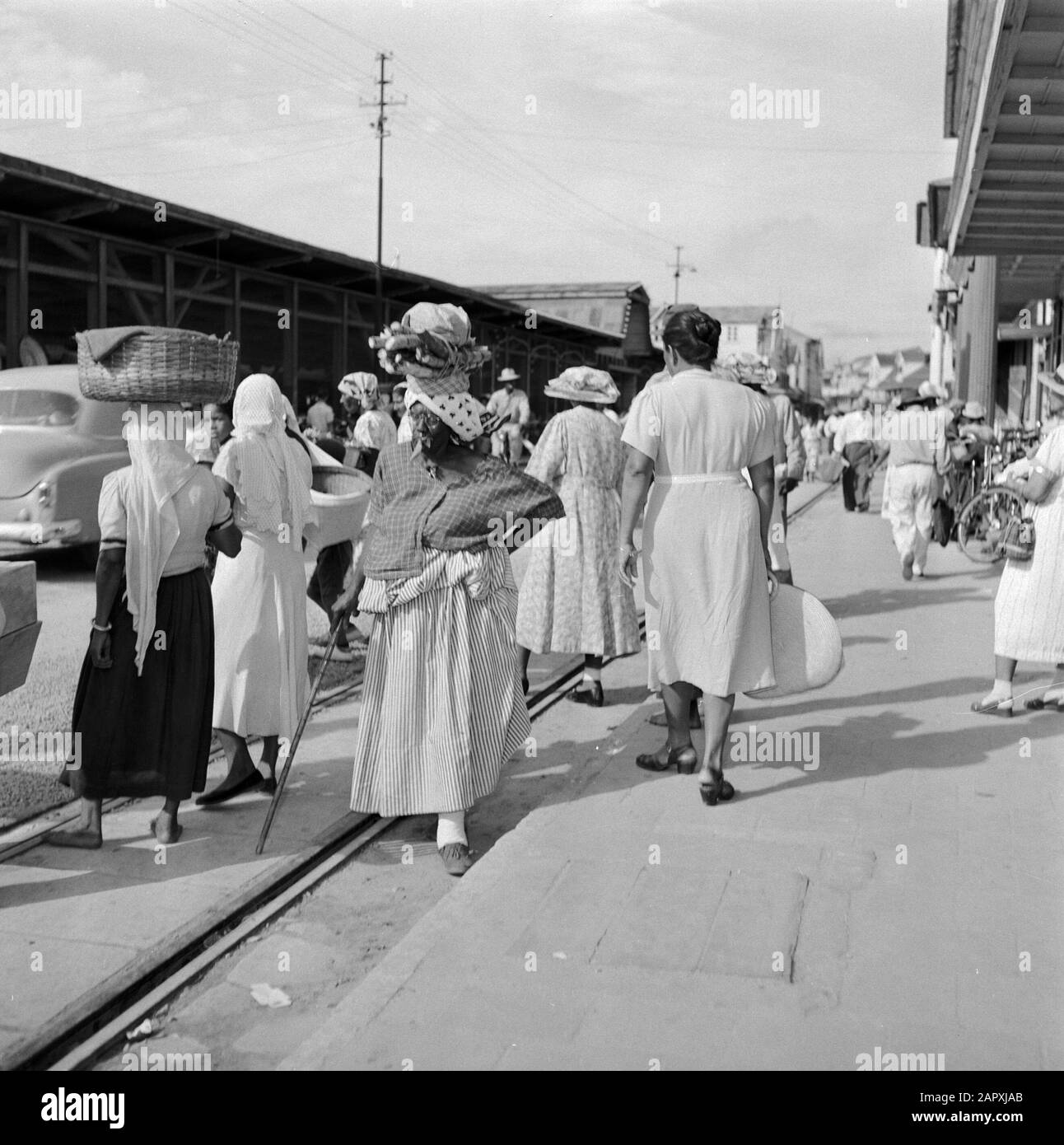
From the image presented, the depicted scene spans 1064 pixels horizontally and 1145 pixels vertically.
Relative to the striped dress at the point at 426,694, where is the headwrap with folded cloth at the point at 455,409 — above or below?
above

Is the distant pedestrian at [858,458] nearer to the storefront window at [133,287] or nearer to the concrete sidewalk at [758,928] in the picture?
the storefront window at [133,287]

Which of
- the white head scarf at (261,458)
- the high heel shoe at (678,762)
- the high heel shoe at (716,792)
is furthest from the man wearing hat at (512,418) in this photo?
the high heel shoe at (716,792)

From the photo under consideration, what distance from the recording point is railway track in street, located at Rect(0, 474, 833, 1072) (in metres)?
3.59

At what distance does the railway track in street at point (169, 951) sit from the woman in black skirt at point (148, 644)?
438 millimetres

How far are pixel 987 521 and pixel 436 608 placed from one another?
33.1 feet

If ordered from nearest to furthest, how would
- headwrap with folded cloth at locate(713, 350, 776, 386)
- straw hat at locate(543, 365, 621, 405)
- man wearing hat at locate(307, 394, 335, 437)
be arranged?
straw hat at locate(543, 365, 621, 405) → headwrap with folded cloth at locate(713, 350, 776, 386) → man wearing hat at locate(307, 394, 335, 437)

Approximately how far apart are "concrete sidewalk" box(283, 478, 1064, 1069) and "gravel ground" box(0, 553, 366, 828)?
2.03 m

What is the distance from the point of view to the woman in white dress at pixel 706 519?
5434 millimetres

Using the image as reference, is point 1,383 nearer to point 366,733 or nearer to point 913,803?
point 366,733

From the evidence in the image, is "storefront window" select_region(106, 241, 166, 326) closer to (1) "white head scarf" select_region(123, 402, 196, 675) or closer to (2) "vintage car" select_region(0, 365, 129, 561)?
(2) "vintage car" select_region(0, 365, 129, 561)

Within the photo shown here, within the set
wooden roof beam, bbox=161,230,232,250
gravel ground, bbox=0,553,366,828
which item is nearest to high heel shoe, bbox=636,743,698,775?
gravel ground, bbox=0,553,366,828

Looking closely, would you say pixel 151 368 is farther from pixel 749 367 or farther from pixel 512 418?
pixel 512 418
